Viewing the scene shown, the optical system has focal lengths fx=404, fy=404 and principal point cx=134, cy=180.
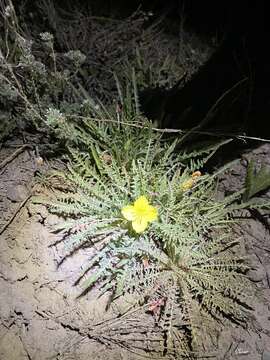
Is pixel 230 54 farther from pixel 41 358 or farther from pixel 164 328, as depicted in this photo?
pixel 41 358

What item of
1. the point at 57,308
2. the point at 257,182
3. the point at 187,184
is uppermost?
the point at 257,182

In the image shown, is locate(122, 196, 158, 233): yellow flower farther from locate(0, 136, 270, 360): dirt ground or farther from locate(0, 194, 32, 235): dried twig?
locate(0, 194, 32, 235): dried twig

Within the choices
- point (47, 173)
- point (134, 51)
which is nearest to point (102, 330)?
point (47, 173)

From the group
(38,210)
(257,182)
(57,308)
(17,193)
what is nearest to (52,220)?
(38,210)

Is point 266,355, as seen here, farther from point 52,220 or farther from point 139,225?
point 52,220

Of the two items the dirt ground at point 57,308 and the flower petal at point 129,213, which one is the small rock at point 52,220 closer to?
the dirt ground at point 57,308

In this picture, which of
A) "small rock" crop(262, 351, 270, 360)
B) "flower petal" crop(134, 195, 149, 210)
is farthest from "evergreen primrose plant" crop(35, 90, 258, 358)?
"small rock" crop(262, 351, 270, 360)

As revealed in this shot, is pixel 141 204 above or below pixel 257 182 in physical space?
below
